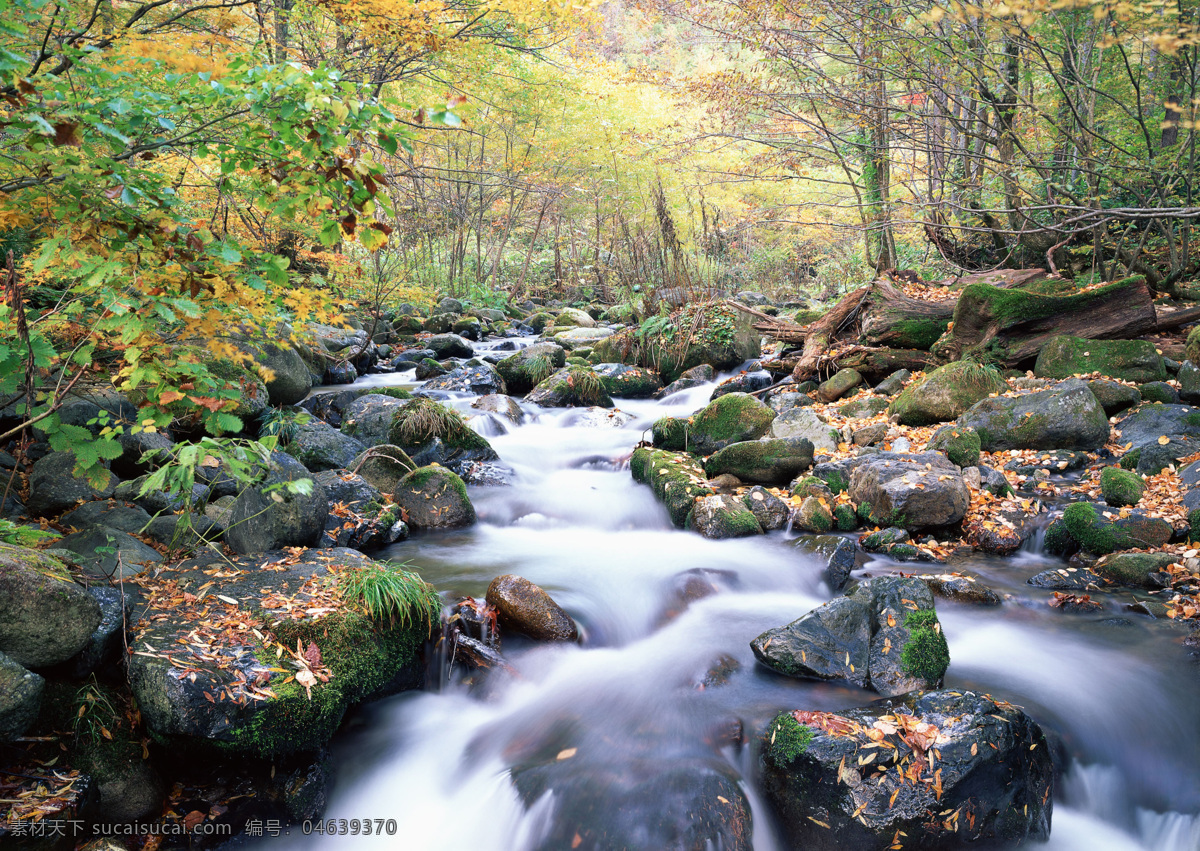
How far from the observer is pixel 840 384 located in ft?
28.4

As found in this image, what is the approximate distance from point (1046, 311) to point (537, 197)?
15.5 meters

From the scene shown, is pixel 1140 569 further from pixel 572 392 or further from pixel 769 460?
pixel 572 392

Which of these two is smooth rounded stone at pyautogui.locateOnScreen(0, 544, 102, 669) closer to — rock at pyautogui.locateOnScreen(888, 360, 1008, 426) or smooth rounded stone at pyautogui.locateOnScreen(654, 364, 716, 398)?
rock at pyautogui.locateOnScreen(888, 360, 1008, 426)

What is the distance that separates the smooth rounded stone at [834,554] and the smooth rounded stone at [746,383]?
4.38 m

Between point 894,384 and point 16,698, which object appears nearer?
point 16,698

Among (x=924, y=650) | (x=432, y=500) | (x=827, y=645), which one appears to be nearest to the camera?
(x=924, y=650)

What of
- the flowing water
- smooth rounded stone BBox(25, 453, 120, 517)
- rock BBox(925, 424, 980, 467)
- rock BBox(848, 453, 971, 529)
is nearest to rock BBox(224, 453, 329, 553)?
smooth rounded stone BBox(25, 453, 120, 517)

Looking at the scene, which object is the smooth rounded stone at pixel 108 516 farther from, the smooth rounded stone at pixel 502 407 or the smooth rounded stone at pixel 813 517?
the smooth rounded stone at pixel 502 407

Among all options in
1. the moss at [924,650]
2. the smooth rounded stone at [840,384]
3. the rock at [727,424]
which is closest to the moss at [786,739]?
the moss at [924,650]

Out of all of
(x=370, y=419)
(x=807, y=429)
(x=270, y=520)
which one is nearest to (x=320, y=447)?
(x=370, y=419)

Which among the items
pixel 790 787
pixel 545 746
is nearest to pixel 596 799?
pixel 545 746

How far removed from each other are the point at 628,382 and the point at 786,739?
27.0 ft

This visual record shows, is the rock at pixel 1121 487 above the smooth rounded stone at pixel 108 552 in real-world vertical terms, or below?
below

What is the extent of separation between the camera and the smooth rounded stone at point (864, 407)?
7.87 m
